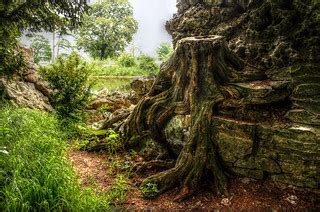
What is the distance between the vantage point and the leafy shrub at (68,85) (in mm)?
9250

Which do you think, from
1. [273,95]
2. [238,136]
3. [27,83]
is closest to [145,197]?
[238,136]

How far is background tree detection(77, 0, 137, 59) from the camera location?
3297 cm

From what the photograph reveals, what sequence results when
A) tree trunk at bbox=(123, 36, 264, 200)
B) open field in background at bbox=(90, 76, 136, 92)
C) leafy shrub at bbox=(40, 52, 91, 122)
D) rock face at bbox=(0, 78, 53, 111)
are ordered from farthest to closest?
open field in background at bbox=(90, 76, 136, 92)
leafy shrub at bbox=(40, 52, 91, 122)
rock face at bbox=(0, 78, 53, 111)
tree trunk at bbox=(123, 36, 264, 200)

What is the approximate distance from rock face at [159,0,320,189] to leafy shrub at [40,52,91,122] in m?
4.18

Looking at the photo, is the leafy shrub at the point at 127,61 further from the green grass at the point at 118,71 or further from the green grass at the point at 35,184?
the green grass at the point at 35,184

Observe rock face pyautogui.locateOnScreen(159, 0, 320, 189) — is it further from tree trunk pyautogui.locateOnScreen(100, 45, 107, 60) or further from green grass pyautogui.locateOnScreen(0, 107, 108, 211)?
tree trunk pyautogui.locateOnScreen(100, 45, 107, 60)

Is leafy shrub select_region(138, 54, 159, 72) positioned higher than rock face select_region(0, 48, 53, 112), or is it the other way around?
leafy shrub select_region(138, 54, 159, 72)

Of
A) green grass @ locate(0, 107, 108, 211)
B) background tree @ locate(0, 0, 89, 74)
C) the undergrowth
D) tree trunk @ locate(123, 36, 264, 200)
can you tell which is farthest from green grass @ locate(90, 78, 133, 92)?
green grass @ locate(0, 107, 108, 211)

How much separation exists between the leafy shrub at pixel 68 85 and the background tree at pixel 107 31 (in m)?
23.1

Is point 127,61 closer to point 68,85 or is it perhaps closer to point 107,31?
point 107,31

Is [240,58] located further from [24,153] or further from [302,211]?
[24,153]

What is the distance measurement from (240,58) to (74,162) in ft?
14.0

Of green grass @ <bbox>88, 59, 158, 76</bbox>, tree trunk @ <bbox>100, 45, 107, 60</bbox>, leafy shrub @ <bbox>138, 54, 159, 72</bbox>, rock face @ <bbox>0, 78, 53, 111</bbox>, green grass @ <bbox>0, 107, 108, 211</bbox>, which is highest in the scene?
tree trunk @ <bbox>100, 45, 107, 60</bbox>

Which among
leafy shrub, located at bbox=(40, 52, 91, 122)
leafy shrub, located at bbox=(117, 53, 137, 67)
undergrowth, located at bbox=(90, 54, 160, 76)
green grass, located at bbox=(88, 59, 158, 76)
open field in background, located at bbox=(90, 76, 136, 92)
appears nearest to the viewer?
leafy shrub, located at bbox=(40, 52, 91, 122)
